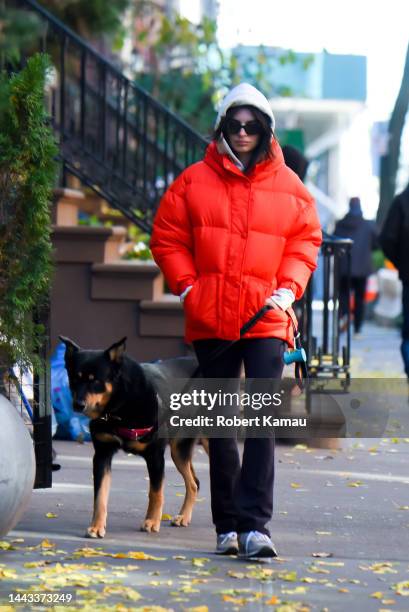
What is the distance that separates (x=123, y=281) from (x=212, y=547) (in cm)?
558

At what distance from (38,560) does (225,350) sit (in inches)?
48.3

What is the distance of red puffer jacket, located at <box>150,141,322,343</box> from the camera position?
633 centimetres

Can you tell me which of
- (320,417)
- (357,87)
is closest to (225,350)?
(320,417)

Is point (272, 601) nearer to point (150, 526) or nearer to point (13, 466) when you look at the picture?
point (13, 466)

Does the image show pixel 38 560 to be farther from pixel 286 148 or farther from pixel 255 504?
pixel 286 148

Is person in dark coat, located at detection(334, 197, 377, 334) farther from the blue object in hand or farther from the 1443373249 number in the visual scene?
the 1443373249 number

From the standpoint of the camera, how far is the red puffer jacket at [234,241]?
6.33m

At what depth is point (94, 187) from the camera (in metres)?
13.5

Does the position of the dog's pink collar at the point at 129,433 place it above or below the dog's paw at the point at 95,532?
above

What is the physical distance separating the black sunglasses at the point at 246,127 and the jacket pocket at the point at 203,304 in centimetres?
67

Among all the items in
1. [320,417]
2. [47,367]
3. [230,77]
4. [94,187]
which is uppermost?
[230,77]

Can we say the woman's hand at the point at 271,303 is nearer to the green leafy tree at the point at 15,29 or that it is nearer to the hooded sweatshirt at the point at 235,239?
the hooded sweatshirt at the point at 235,239

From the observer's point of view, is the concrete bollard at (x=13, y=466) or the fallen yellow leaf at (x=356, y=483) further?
the fallen yellow leaf at (x=356, y=483)

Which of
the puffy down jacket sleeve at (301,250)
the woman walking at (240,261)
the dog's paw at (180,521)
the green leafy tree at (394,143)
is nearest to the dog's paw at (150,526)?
the dog's paw at (180,521)
